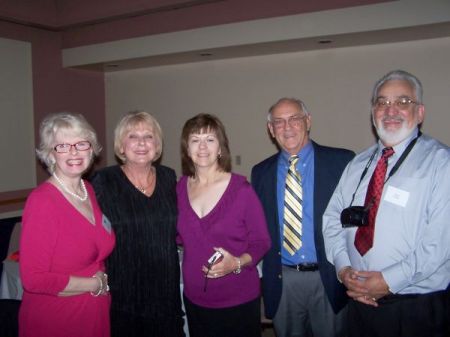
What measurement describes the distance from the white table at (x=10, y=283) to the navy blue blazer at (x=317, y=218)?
6.37ft

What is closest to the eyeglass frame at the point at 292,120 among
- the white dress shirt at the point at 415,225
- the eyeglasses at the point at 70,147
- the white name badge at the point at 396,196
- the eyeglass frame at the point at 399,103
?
the eyeglass frame at the point at 399,103

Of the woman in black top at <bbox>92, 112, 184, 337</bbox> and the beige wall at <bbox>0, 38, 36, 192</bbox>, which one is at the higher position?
the beige wall at <bbox>0, 38, 36, 192</bbox>

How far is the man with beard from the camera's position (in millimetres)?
1918

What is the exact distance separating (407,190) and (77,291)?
5.54ft

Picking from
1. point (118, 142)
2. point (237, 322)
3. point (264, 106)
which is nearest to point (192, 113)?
point (264, 106)

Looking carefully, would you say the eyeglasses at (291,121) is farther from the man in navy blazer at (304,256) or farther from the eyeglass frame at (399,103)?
the eyeglass frame at (399,103)

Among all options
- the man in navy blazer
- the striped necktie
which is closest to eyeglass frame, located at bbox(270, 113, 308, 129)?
the man in navy blazer

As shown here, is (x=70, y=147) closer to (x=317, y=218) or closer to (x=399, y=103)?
(x=317, y=218)

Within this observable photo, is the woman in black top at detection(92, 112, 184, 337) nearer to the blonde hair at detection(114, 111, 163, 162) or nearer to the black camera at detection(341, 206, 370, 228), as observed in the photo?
the blonde hair at detection(114, 111, 163, 162)

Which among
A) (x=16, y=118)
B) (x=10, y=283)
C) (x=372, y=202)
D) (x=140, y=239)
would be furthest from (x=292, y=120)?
(x=16, y=118)

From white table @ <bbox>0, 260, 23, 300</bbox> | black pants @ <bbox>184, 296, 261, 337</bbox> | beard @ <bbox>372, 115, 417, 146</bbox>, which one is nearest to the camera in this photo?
beard @ <bbox>372, 115, 417, 146</bbox>

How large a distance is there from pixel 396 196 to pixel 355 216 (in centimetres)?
22

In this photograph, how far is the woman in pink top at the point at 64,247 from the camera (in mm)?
1884

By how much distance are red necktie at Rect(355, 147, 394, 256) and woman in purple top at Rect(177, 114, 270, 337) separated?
0.51 metres
